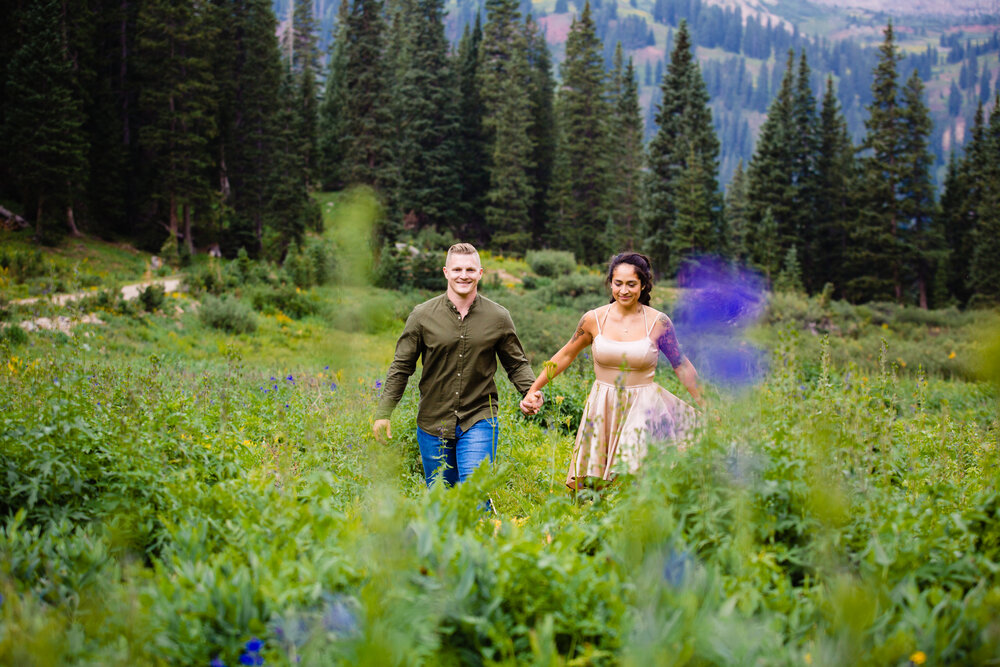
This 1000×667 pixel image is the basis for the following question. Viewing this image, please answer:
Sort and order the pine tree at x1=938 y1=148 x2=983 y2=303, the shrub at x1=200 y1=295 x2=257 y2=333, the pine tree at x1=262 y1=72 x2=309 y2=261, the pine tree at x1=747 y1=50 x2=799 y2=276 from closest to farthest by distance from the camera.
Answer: the shrub at x1=200 y1=295 x2=257 y2=333, the pine tree at x1=262 y1=72 x2=309 y2=261, the pine tree at x1=747 y1=50 x2=799 y2=276, the pine tree at x1=938 y1=148 x2=983 y2=303

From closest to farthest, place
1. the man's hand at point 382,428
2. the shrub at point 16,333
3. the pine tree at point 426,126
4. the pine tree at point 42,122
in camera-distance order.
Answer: the man's hand at point 382,428 → the shrub at point 16,333 → the pine tree at point 42,122 → the pine tree at point 426,126

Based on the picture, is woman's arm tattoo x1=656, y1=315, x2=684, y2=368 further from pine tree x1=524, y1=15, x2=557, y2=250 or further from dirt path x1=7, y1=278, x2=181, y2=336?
pine tree x1=524, y1=15, x2=557, y2=250

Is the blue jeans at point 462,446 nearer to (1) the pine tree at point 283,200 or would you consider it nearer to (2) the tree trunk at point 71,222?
(2) the tree trunk at point 71,222

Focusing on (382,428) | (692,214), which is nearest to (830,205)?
(692,214)

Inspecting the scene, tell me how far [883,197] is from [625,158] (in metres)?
17.5

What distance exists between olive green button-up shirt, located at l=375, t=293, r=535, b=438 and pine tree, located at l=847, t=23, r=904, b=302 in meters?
42.2

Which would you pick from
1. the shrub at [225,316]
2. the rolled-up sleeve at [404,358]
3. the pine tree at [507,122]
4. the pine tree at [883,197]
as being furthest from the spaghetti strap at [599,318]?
the pine tree at [883,197]

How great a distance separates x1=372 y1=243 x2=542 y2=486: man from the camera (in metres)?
4.89

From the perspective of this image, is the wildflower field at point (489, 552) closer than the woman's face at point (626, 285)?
Yes

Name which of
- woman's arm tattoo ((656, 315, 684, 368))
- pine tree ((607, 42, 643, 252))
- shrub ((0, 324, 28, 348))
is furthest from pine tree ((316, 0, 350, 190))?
woman's arm tattoo ((656, 315, 684, 368))

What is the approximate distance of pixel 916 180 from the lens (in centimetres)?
4225

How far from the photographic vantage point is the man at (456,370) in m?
4.89

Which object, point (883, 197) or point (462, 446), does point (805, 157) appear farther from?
point (462, 446)

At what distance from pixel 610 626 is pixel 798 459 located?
3.75ft
